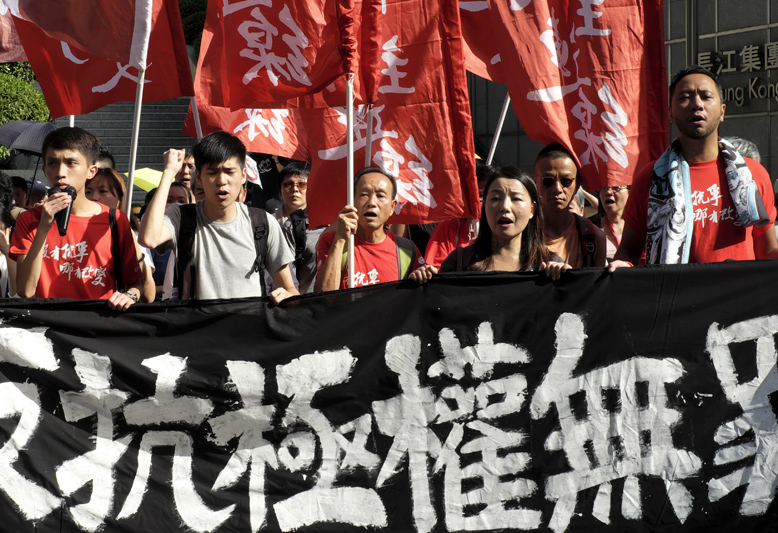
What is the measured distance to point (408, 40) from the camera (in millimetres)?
4430

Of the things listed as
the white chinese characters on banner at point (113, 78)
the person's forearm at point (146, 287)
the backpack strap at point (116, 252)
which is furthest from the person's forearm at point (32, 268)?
the white chinese characters on banner at point (113, 78)

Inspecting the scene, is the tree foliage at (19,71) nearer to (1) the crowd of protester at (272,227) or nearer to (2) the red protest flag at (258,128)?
(2) the red protest flag at (258,128)

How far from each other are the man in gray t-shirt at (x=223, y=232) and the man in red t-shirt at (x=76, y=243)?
23 centimetres

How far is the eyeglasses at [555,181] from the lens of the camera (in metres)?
4.25

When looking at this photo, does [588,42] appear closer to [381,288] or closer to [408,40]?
[408,40]

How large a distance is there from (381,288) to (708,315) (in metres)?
1.26

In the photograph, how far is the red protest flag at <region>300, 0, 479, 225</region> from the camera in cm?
434

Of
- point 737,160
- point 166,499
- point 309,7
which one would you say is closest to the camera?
point 166,499

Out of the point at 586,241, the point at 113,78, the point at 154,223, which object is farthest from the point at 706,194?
the point at 113,78

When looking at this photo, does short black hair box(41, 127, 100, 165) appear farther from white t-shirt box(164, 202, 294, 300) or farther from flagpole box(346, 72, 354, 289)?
flagpole box(346, 72, 354, 289)

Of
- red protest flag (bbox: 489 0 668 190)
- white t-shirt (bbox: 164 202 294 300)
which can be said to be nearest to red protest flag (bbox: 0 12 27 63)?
white t-shirt (bbox: 164 202 294 300)

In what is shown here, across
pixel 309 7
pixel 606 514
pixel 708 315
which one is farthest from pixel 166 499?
pixel 309 7

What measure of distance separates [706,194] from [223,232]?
203 centimetres

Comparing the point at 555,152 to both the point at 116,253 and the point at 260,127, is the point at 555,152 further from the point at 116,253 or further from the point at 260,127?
the point at 260,127
